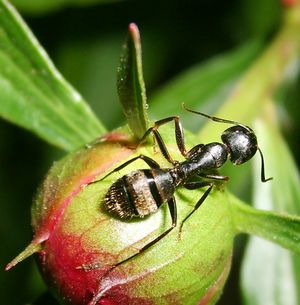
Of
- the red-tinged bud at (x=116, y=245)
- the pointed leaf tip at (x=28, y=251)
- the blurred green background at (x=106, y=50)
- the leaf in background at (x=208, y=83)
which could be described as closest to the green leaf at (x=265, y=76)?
the leaf in background at (x=208, y=83)

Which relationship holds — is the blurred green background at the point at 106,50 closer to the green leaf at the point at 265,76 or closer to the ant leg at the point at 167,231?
the green leaf at the point at 265,76

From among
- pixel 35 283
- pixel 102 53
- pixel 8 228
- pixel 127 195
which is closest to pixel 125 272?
pixel 127 195

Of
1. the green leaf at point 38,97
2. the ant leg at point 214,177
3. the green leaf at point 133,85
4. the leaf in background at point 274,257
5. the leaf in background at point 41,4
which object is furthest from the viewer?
the leaf in background at point 41,4

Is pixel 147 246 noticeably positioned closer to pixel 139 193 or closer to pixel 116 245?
→ pixel 116 245

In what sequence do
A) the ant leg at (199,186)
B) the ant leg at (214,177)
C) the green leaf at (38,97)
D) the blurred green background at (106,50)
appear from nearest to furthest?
1. the ant leg at (199,186)
2. the ant leg at (214,177)
3. the green leaf at (38,97)
4. the blurred green background at (106,50)

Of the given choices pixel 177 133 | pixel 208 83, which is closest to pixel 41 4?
pixel 208 83

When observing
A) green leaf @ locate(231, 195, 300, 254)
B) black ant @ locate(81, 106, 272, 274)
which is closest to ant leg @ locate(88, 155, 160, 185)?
black ant @ locate(81, 106, 272, 274)
